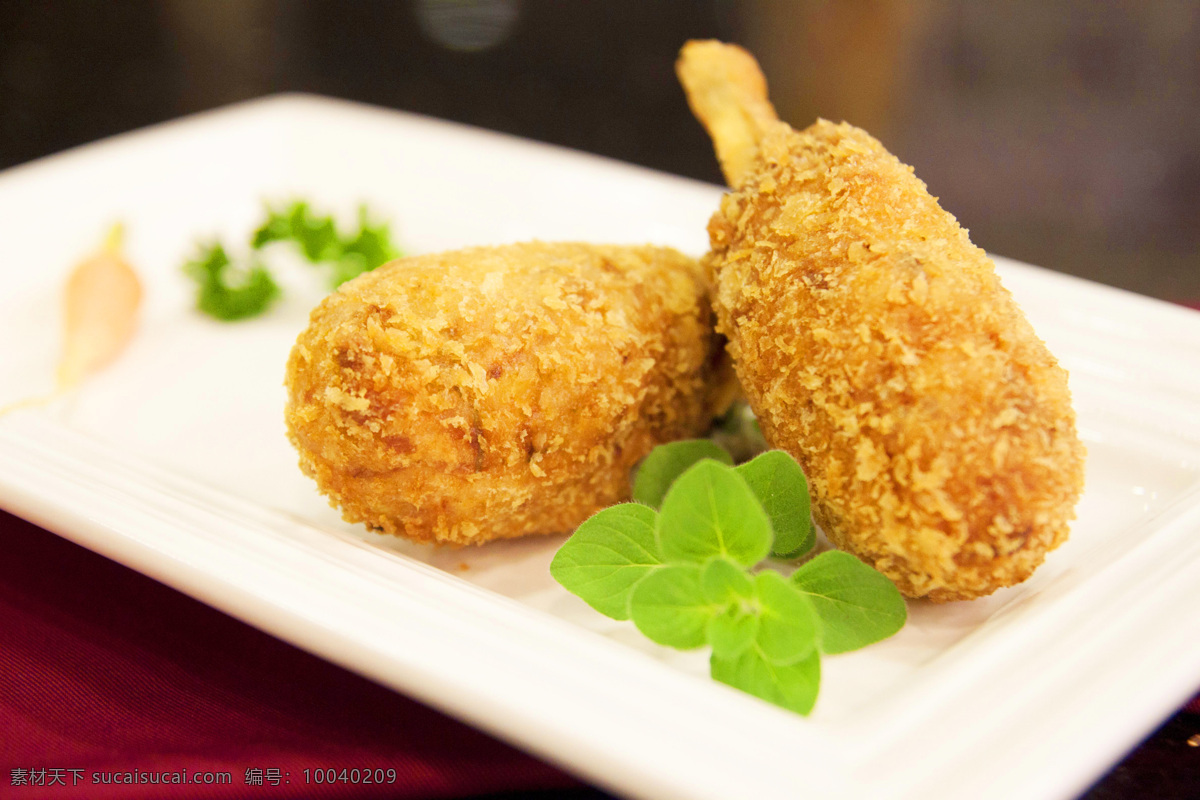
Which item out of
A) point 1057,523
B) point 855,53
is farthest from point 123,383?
point 855,53

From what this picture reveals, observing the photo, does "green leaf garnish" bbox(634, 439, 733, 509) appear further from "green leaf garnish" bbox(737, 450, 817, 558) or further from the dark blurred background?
the dark blurred background

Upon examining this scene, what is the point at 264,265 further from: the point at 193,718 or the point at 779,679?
the point at 779,679

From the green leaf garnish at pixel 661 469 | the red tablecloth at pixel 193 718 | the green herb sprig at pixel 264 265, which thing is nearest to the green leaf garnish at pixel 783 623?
the red tablecloth at pixel 193 718

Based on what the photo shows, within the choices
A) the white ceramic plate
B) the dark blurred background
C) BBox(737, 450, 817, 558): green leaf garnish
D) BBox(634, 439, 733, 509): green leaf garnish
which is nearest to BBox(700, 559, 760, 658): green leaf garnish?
the white ceramic plate

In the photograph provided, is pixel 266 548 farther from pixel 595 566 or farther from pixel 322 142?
pixel 322 142

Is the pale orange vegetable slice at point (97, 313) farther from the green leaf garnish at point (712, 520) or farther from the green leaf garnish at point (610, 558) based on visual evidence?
the green leaf garnish at point (712, 520)

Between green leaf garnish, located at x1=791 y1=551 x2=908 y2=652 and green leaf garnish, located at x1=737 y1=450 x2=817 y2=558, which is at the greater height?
green leaf garnish, located at x1=737 y1=450 x2=817 y2=558

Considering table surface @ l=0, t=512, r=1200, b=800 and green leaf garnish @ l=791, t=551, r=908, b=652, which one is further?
green leaf garnish @ l=791, t=551, r=908, b=652
